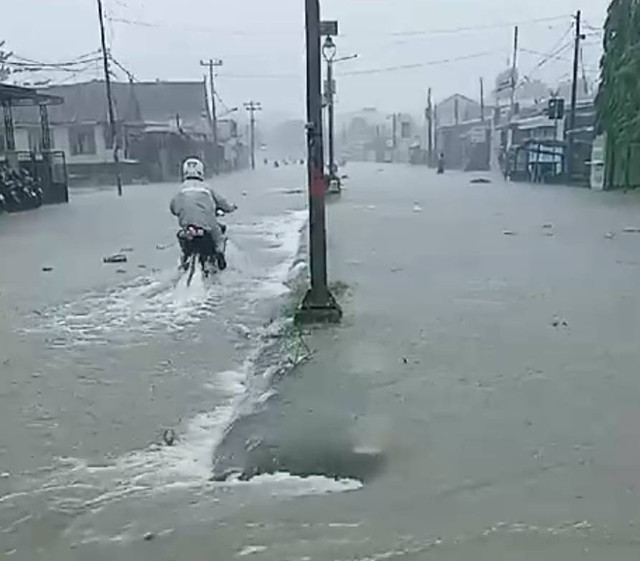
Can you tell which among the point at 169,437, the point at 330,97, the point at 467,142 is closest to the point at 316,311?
the point at 169,437

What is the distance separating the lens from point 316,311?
873 centimetres

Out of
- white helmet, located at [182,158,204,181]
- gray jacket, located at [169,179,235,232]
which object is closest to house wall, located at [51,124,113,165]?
white helmet, located at [182,158,204,181]

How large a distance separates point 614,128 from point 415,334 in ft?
96.9

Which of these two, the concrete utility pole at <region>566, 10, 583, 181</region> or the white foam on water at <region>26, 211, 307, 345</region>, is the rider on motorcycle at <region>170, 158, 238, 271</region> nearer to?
the white foam on water at <region>26, 211, 307, 345</region>

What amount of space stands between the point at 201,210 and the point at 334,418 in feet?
21.3

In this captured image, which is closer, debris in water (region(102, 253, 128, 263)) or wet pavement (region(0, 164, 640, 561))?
wet pavement (region(0, 164, 640, 561))

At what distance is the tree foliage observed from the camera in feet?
112

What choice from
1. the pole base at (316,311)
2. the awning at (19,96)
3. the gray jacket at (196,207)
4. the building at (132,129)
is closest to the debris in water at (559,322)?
the pole base at (316,311)

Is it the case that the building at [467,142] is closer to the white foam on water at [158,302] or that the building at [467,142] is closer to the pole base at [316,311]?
the white foam on water at [158,302]

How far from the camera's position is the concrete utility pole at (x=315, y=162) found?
846 cm

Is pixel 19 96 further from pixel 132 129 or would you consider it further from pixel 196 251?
pixel 132 129

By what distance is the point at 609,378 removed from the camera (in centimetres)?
686

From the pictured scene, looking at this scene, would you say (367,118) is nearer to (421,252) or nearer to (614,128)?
(614,128)

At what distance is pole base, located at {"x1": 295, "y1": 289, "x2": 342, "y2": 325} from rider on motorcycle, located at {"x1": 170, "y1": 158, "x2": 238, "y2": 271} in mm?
3459
